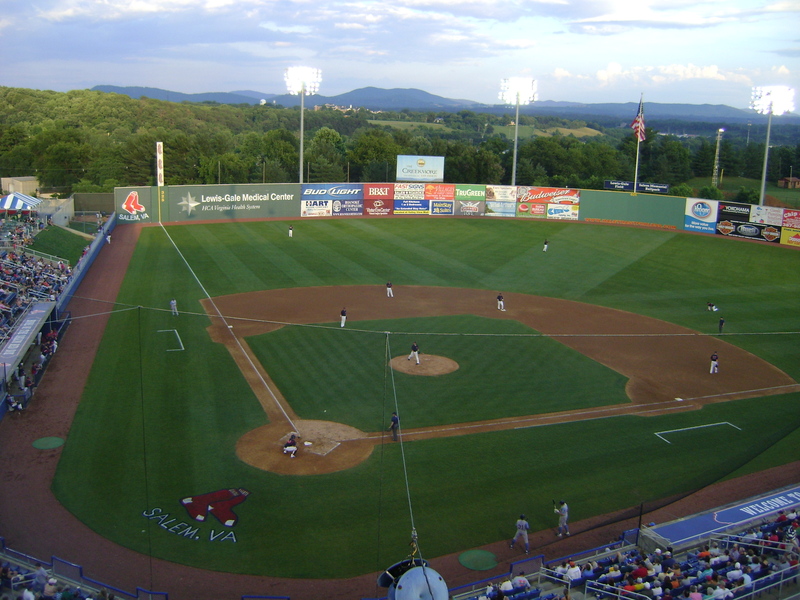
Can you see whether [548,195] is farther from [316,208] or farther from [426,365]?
[426,365]

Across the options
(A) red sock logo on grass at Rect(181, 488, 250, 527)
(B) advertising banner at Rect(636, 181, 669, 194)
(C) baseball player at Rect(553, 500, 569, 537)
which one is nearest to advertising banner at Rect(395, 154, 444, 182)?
(B) advertising banner at Rect(636, 181, 669, 194)

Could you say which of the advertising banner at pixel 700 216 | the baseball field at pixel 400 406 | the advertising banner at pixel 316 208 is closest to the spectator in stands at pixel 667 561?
the baseball field at pixel 400 406

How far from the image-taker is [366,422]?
71.0ft

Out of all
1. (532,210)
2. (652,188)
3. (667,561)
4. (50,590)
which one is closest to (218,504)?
(50,590)

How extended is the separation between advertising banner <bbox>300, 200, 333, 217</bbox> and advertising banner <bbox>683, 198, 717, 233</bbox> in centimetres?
3114

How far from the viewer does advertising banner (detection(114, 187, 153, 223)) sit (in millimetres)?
55969

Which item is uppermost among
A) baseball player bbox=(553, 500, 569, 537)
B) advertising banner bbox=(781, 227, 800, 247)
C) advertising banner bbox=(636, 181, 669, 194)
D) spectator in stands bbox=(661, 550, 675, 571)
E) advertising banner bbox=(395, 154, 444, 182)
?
advertising banner bbox=(395, 154, 444, 182)

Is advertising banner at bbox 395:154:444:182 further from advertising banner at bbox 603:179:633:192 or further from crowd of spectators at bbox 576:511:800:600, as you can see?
crowd of spectators at bbox 576:511:800:600

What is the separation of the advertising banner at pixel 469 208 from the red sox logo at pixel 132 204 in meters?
28.4

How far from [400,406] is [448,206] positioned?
143 feet

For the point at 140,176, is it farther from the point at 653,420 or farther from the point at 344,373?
the point at 653,420

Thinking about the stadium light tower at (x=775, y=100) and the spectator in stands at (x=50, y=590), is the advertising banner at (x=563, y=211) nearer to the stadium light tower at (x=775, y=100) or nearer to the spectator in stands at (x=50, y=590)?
the stadium light tower at (x=775, y=100)

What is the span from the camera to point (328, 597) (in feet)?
45.3

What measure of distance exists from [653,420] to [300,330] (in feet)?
51.2
